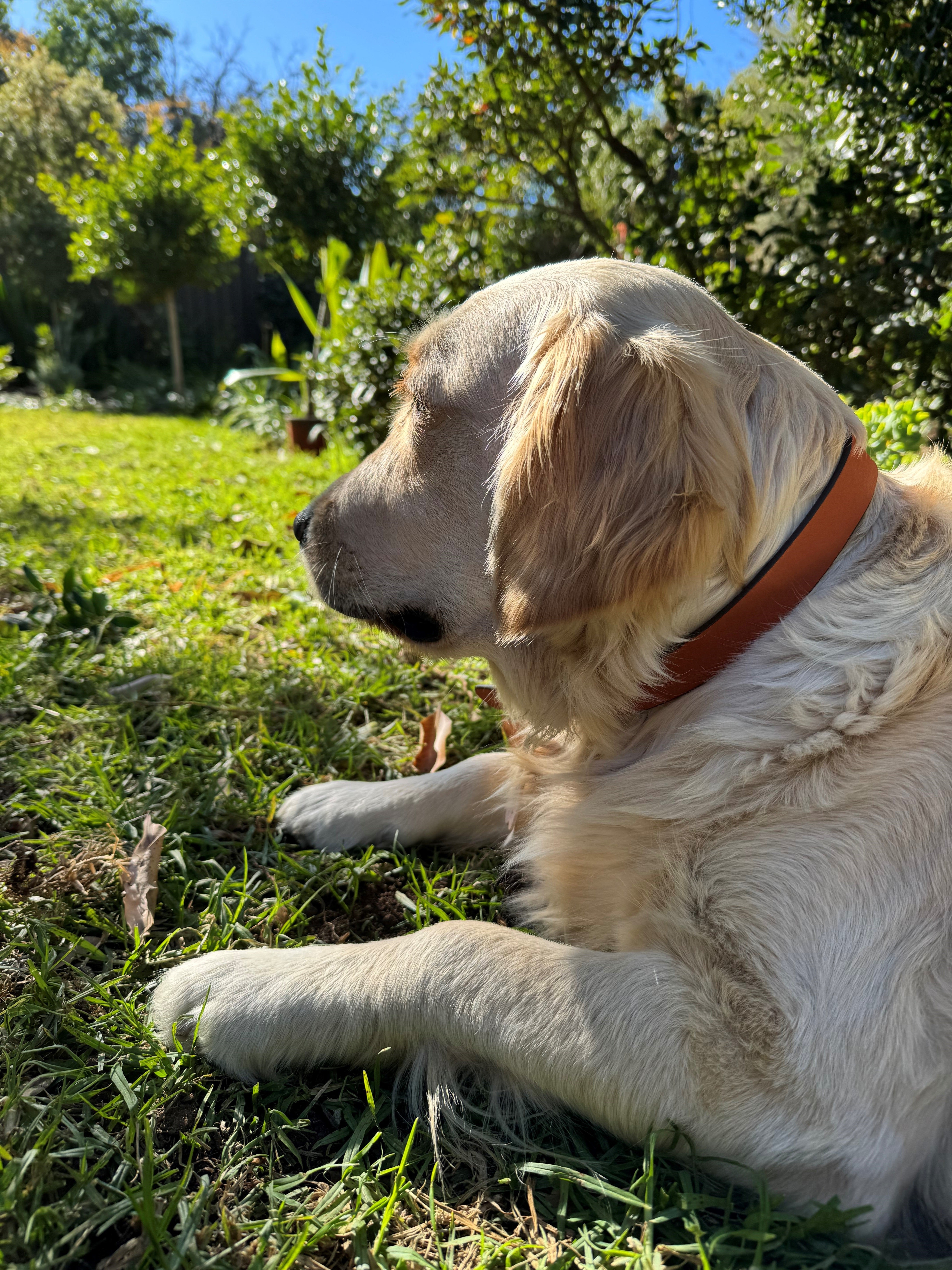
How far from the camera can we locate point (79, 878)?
1.84 metres

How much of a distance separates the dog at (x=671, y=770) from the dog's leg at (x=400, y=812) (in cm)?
22

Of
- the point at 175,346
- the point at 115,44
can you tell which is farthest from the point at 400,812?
the point at 115,44

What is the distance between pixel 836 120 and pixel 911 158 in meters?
0.43

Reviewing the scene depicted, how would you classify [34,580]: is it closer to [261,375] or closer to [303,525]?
[303,525]

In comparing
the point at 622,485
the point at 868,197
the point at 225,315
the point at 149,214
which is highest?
the point at 149,214

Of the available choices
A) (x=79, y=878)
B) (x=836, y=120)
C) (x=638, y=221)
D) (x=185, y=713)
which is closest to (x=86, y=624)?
(x=185, y=713)

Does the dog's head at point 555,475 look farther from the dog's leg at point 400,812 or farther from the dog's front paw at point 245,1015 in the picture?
the dog's front paw at point 245,1015

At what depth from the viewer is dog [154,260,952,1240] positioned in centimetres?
123

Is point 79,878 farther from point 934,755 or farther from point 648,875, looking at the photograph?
point 934,755

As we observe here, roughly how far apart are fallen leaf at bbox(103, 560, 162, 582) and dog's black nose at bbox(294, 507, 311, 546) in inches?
84.7

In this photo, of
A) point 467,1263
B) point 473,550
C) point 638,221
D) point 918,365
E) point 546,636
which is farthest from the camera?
point 638,221

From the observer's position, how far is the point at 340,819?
2.04 metres

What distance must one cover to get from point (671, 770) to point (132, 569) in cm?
346

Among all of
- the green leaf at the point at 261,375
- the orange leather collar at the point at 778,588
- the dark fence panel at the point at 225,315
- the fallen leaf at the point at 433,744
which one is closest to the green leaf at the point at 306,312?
the green leaf at the point at 261,375
